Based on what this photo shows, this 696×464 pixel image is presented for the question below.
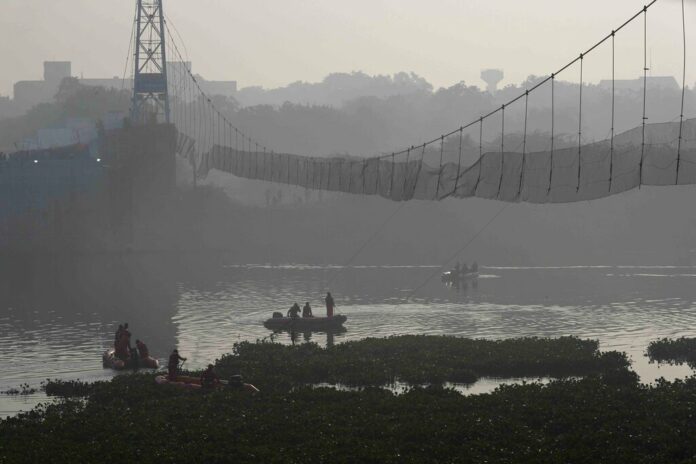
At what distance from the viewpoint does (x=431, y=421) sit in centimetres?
3647

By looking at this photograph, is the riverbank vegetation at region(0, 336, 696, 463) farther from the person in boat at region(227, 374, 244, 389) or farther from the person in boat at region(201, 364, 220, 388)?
the person in boat at region(227, 374, 244, 389)

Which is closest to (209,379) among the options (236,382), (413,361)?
(236,382)

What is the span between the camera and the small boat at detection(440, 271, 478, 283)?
10162 cm

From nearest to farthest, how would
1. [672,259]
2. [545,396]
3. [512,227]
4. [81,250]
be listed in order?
[545,396], [672,259], [81,250], [512,227]

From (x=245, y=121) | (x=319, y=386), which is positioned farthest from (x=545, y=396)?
(x=245, y=121)

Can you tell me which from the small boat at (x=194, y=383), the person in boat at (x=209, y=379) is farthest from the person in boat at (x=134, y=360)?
the person in boat at (x=209, y=379)

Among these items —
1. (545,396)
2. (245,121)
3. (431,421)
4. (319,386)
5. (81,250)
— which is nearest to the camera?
(431,421)

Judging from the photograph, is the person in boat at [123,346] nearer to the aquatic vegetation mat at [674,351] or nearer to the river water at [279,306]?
the river water at [279,306]

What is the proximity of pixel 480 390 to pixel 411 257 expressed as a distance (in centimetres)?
8310

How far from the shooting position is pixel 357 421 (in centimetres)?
3659

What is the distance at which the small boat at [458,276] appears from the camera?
101625 mm

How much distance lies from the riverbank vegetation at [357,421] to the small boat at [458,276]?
5313 centimetres

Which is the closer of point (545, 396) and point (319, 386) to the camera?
point (545, 396)

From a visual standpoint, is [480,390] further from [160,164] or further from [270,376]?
[160,164]
